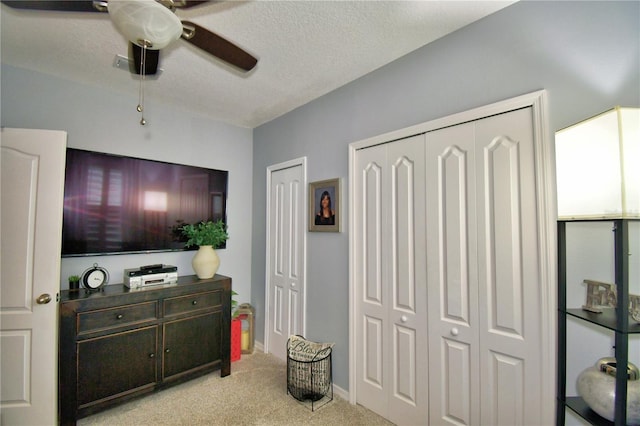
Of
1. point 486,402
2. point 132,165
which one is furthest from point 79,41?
point 486,402

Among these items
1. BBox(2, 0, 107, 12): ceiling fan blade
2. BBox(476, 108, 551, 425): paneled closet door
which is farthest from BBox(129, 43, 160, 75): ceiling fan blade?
BBox(476, 108, 551, 425): paneled closet door

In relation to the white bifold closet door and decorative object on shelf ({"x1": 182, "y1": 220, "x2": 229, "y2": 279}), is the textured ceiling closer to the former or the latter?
the white bifold closet door

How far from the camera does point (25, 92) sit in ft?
7.48

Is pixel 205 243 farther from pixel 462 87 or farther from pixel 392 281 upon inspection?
pixel 462 87

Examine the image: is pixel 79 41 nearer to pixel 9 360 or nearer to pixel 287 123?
pixel 287 123

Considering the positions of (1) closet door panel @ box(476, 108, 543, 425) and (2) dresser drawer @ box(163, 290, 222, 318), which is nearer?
(1) closet door panel @ box(476, 108, 543, 425)

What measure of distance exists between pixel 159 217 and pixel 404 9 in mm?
2700

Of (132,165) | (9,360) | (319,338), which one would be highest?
(132,165)

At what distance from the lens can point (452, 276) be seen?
1.79 metres

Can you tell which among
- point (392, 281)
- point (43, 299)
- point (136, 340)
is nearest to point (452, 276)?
point (392, 281)

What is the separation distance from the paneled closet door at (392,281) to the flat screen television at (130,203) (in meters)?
1.84

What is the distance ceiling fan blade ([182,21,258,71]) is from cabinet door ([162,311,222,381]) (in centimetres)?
213

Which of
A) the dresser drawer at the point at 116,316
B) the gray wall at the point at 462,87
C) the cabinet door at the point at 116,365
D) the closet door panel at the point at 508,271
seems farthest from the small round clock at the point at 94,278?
the closet door panel at the point at 508,271

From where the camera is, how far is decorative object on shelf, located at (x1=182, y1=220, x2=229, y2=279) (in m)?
2.79
